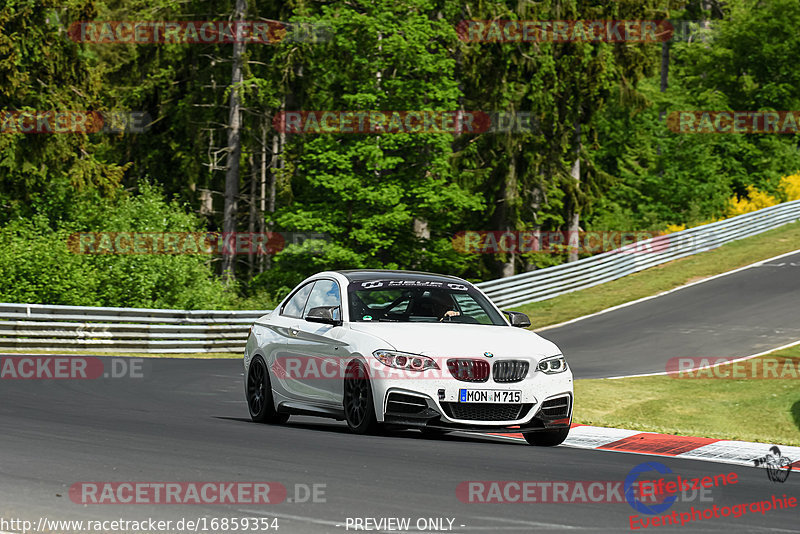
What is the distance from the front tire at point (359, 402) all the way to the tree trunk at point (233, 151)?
32886 mm

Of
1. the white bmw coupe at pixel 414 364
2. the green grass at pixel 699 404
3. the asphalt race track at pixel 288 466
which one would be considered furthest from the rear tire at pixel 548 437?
the green grass at pixel 699 404

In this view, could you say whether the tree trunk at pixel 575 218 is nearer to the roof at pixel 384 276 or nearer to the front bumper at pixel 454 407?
the roof at pixel 384 276

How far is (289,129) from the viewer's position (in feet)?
152

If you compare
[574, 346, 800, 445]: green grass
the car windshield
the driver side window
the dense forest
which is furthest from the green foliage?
the car windshield

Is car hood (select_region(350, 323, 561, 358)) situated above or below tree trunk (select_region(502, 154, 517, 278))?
above

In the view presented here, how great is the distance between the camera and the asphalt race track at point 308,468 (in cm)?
744

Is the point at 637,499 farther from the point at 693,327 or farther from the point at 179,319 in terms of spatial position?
the point at 179,319

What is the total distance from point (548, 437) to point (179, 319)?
67.6ft

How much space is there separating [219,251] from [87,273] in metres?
12.1

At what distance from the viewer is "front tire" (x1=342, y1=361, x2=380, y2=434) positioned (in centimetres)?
1140

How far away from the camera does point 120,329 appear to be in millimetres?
30047

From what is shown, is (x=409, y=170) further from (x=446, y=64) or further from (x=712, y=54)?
(x=712, y=54)

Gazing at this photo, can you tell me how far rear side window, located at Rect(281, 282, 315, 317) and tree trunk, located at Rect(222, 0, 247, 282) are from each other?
30.9m

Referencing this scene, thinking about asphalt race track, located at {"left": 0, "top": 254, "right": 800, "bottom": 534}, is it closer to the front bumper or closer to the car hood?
the front bumper
